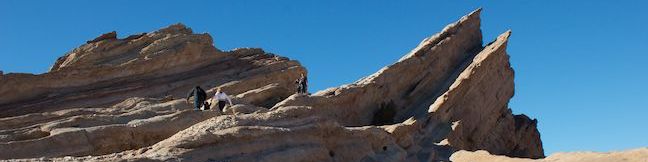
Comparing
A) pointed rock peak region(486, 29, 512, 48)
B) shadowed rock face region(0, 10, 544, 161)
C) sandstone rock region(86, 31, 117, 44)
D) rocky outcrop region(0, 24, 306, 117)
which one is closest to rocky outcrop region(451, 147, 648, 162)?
shadowed rock face region(0, 10, 544, 161)

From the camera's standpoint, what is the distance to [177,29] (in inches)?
1941

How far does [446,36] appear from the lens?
52750mm

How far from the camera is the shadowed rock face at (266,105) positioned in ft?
74.0

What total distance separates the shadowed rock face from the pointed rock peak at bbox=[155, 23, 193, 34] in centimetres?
9

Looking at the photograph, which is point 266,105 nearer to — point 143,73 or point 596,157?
A: point 143,73

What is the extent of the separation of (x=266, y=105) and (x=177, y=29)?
11314 mm

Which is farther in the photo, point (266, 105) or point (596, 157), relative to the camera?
point (266, 105)

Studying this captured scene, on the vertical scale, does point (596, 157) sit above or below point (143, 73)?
below

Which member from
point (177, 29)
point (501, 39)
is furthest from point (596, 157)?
point (177, 29)

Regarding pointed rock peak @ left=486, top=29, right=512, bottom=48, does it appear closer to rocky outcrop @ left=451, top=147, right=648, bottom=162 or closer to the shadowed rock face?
the shadowed rock face

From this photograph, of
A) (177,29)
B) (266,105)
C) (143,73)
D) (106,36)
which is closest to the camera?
(266,105)

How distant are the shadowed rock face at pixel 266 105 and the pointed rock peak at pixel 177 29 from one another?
0.09 m

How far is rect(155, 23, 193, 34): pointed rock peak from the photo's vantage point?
4881 cm

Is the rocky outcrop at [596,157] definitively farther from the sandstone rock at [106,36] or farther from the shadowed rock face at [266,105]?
the sandstone rock at [106,36]
